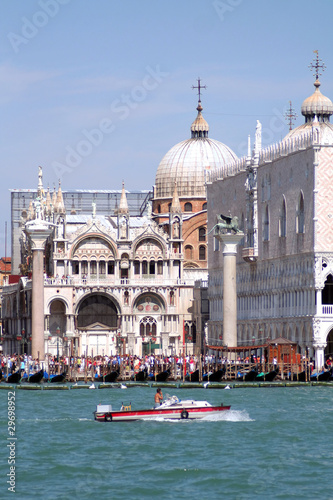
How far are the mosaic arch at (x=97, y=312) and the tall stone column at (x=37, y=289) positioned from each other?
66.7 feet

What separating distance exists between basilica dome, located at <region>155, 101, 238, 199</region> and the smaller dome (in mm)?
18021

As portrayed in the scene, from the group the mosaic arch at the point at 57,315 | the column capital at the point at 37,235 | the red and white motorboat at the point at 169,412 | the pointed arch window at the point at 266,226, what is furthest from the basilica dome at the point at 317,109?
the red and white motorboat at the point at 169,412

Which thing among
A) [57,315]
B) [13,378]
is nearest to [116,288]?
[57,315]

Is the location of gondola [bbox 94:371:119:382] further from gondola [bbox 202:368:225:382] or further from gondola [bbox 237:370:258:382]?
gondola [bbox 237:370:258:382]

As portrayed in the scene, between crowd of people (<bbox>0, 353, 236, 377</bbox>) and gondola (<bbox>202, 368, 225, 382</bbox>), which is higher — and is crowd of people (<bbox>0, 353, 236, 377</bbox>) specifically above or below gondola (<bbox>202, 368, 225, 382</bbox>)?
above

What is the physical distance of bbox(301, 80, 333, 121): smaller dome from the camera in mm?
91938

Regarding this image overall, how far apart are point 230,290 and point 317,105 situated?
1792 cm

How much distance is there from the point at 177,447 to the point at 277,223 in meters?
39.1

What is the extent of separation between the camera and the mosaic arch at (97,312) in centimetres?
10025

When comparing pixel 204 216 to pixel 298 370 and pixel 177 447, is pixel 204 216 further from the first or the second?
pixel 177 447

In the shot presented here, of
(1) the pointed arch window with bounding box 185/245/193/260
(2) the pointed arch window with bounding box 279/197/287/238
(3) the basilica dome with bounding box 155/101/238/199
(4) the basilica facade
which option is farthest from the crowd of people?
(3) the basilica dome with bounding box 155/101/238/199

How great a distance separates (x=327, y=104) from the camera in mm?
91938

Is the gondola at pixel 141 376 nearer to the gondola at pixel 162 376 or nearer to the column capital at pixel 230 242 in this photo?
the gondola at pixel 162 376

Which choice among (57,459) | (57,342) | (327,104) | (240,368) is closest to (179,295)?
(57,342)
